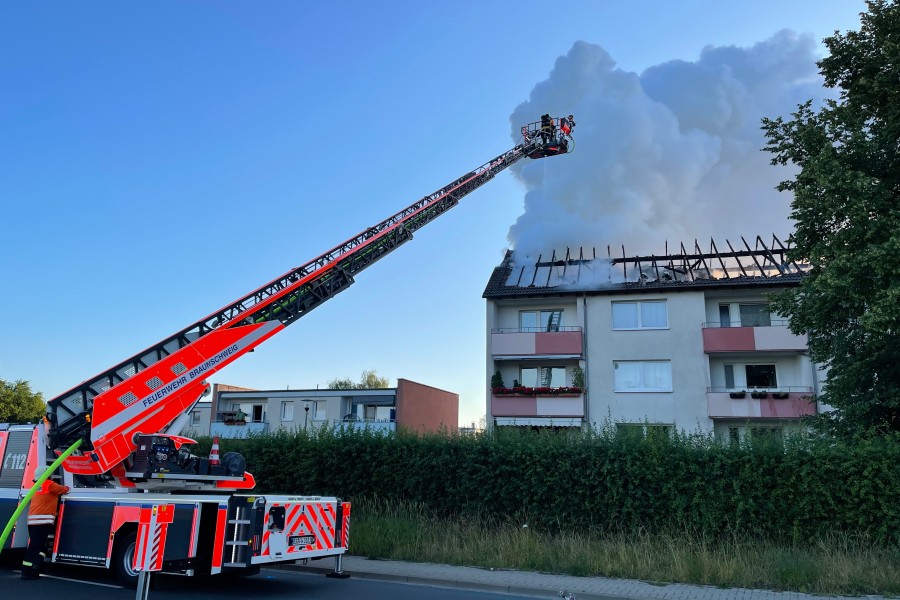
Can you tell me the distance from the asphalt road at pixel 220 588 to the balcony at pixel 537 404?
647 inches

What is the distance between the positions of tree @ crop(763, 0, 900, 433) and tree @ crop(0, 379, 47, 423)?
42.3 m

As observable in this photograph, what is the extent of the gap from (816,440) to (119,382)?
11.9 m

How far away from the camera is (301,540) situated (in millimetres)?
9023

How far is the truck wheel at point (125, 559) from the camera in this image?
8.71 meters

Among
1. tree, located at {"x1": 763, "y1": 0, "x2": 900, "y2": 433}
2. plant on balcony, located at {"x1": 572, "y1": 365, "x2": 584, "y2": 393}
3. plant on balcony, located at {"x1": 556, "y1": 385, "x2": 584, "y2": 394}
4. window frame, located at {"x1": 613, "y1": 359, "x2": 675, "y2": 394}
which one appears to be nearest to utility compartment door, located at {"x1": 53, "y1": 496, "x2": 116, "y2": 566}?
tree, located at {"x1": 763, "y1": 0, "x2": 900, "y2": 433}

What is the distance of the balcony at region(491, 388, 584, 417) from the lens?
25938 mm

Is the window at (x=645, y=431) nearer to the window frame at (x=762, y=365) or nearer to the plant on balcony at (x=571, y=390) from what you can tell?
the plant on balcony at (x=571, y=390)

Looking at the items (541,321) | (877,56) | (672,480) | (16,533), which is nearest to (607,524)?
(672,480)

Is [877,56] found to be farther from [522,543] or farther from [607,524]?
[522,543]

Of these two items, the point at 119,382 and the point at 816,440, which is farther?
the point at 816,440

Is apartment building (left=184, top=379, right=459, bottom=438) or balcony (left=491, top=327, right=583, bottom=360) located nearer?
balcony (left=491, top=327, right=583, bottom=360)

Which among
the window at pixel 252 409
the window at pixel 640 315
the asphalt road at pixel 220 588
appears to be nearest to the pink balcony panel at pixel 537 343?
the window at pixel 640 315

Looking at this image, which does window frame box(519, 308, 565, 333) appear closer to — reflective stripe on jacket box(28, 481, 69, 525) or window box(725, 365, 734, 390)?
window box(725, 365, 734, 390)

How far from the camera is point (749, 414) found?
24.7 m
